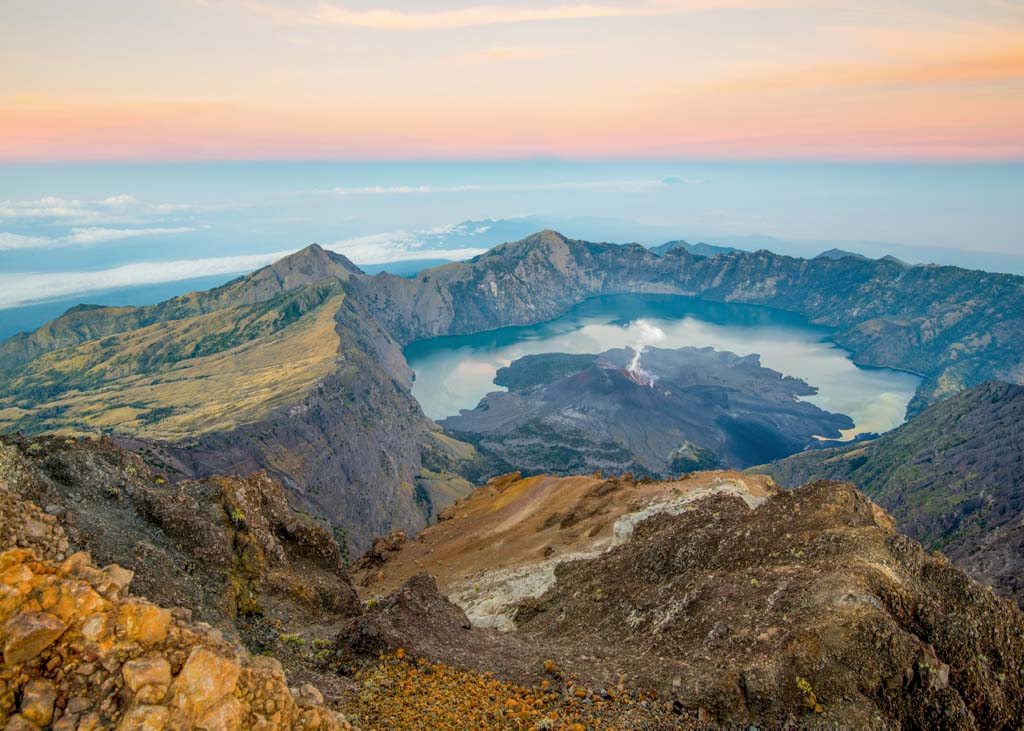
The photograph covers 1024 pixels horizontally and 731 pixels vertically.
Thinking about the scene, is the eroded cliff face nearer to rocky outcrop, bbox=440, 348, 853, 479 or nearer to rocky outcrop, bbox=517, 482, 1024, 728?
rocky outcrop, bbox=517, 482, 1024, 728

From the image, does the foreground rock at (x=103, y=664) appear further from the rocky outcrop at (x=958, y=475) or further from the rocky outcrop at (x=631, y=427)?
the rocky outcrop at (x=631, y=427)

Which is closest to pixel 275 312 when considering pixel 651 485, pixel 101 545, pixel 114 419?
pixel 114 419

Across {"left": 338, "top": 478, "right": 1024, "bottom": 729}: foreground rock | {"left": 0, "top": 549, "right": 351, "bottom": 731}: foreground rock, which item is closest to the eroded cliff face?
{"left": 0, "top": 549, "right": 351, "bottom": 731}: foreground rock

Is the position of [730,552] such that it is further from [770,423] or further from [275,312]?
[275,312]

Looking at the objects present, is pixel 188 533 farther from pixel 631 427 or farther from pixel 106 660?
pixel 631 427

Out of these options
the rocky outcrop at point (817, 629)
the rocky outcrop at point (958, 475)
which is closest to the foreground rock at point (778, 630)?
the rocky outcrop at point (817, 629)

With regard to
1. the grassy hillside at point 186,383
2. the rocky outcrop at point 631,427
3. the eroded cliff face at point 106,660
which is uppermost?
the eroded cliff face at point 106,660
